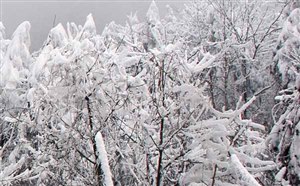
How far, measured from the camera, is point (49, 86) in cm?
634

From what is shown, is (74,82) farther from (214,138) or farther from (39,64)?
(214,138)

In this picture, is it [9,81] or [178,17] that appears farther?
[178,17]

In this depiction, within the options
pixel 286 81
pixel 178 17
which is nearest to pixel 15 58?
pixel 286 81

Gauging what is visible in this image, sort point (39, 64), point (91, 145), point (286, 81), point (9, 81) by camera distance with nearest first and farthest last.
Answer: point (91, 145)
point (39, 64)
point (9, 81)
point (286, 81)

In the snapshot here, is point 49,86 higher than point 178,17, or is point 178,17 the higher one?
point 178,17

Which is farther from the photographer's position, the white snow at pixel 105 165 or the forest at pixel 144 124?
the forest at pixel 144 124

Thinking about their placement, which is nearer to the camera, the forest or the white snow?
the white snow

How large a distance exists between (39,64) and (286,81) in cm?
881

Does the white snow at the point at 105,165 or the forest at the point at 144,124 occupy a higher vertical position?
the forest at the point at 144,124

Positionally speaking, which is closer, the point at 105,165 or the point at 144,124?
the point at 105,165

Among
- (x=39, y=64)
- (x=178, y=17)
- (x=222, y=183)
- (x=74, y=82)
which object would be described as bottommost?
(x=222, y=183)

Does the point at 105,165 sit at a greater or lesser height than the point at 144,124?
lesser

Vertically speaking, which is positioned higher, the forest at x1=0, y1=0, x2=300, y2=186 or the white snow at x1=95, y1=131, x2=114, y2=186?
the forest at x1=0, y1=0, x2=300, y2=186

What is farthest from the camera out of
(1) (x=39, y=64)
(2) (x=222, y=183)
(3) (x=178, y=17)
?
(3) (x=178, y=17)
